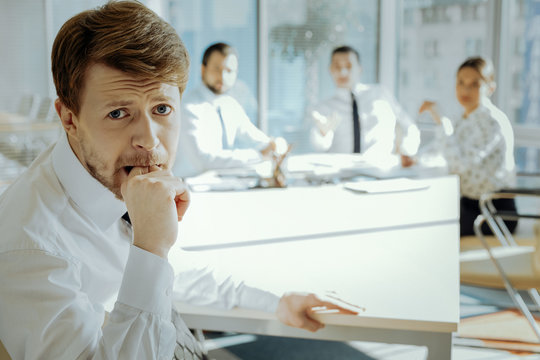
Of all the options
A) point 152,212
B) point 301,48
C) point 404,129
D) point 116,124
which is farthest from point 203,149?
point 152,212

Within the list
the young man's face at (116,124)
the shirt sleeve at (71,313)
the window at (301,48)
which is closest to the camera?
the shirt sleeve at (71,313)

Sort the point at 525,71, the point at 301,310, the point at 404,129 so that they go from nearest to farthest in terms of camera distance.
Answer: the point at 301,310 → the point at 404,129 → the point at 525,71

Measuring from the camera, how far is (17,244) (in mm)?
877

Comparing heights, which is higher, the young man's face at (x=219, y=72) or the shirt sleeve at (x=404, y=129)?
the young man's face at (x=219, y=72)

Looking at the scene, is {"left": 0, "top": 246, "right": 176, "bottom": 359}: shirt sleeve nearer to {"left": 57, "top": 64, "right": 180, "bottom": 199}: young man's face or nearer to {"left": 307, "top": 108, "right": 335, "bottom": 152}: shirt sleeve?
{"left": 57, "top": 64, "right": 180, "bottom": 199}: young man's face

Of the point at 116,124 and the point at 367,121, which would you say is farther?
the point at 367,121

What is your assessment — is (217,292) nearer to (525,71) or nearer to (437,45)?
(525,71)

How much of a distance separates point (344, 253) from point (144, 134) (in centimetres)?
97

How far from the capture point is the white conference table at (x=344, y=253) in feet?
4.41

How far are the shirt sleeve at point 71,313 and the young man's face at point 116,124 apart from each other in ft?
0.68

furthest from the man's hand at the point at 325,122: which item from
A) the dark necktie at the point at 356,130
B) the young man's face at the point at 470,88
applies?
the young man's face at the point at 470,88

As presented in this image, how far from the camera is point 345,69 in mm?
4398

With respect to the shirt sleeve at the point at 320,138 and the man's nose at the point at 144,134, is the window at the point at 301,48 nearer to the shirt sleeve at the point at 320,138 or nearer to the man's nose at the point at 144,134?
the shirt sleeve at the point at 320,138

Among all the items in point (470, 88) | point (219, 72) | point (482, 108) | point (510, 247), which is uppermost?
point (219, 72)
